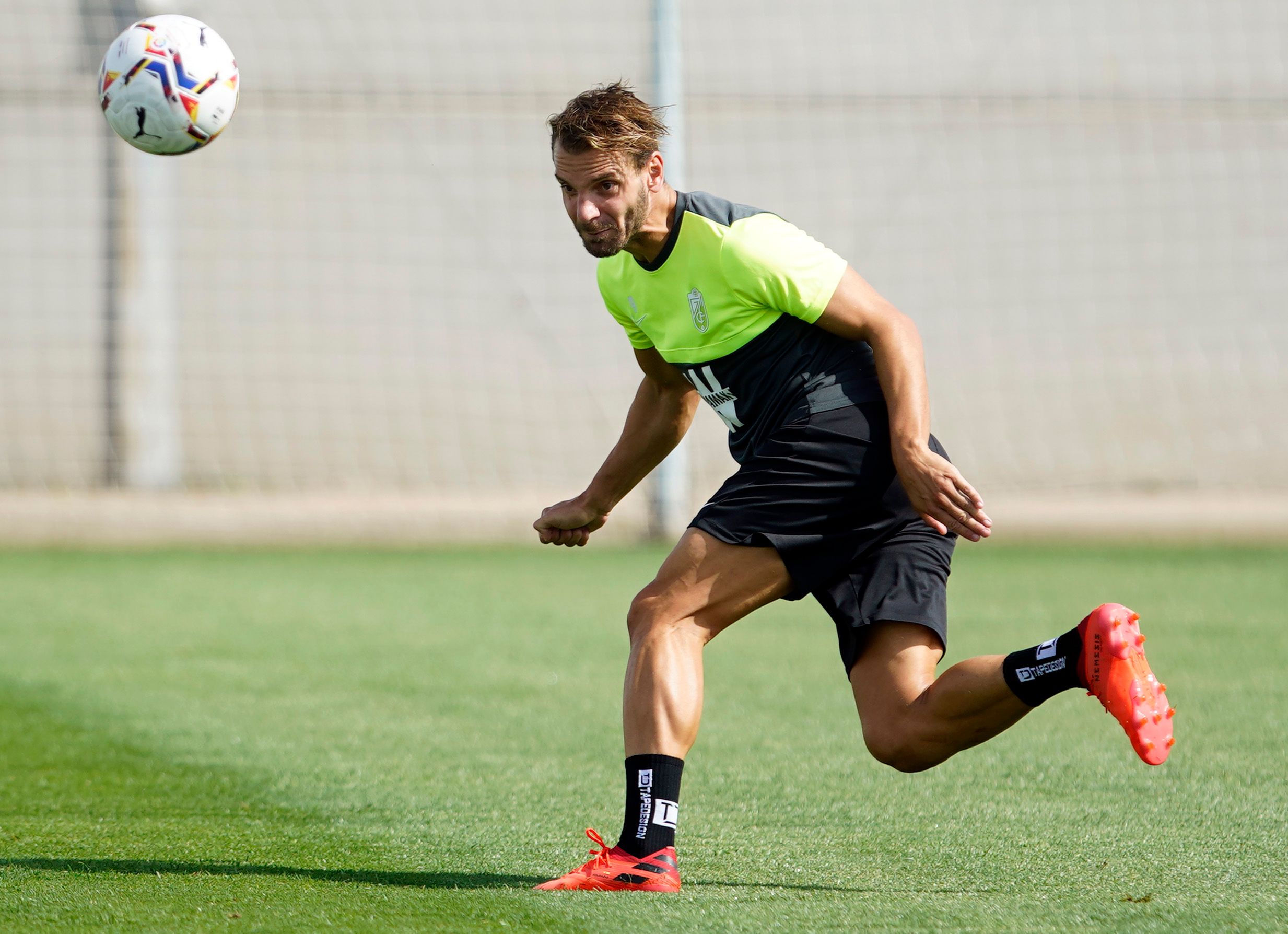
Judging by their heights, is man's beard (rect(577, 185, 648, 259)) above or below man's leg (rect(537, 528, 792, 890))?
above

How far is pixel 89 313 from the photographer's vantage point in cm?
1418

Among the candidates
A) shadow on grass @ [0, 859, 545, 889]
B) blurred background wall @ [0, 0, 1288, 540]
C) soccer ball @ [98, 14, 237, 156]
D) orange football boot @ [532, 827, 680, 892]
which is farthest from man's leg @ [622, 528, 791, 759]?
blurred background wall @ [0, 0, 1288, 540]

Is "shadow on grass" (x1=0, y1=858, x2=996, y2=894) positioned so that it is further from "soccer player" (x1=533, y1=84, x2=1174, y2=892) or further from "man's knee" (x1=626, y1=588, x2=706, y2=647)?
"man's knee" (x1=626, y1=588, x2=706, y2=647)

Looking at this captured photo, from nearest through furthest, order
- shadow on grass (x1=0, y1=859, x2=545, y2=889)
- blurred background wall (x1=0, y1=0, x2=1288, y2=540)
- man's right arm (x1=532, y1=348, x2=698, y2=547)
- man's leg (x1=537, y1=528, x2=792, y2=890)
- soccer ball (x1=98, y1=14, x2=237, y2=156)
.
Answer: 1. man's leg (x1=537, y1=528, x2=792, y2=890)
2. shadow on grass (x1=0, y1=859, x2=545, y2=889)
3. man's right arm (x1=532, y1=348, x2=698, y2=547)
4. soccer ball (x1=98, y1=14, x2=237, y2=156)
5. blurred background wall (x1=0, y1=0, x2=1288, y2=540)

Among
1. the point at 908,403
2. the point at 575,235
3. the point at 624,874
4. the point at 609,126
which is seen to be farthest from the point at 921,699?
the point at 575,235

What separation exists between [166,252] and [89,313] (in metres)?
2.14

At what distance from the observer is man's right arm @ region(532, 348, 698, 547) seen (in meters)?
4.02

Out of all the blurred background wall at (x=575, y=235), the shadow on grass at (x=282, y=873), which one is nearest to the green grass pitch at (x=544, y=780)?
the shadow on grass at (x=282, y=873)

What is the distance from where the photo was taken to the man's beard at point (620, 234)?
11.5ft

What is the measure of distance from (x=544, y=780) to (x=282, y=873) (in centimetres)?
130

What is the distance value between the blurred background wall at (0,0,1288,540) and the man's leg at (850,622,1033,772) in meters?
8.81

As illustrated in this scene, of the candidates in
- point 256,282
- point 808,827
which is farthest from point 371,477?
point 808,827

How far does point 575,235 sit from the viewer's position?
1471cm

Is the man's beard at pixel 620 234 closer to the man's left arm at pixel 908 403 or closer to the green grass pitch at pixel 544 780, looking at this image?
the man's left arm at pixel 908 403
